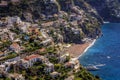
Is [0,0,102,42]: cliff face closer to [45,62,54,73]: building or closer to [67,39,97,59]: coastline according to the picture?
[67,39,97,59]: coastline

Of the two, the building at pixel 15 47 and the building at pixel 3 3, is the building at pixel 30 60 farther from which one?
the building at pixel 3 3

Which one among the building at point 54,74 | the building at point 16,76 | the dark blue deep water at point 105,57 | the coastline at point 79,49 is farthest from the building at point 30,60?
the coastline at point 79,49

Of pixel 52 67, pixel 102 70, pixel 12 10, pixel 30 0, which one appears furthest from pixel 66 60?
pixel 30 0

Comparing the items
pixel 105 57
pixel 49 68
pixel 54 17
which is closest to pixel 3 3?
pixel 54 17

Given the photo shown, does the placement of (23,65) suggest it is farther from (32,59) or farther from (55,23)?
(55,23)

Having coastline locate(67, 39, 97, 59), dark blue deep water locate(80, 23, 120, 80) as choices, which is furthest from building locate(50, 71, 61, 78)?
coastline locate(67, 39, 97, 59)

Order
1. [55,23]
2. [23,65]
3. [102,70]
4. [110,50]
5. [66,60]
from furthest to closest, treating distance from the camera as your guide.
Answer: [55,23]
[110,50]
[102,70]
[66,60]
[23,65]
